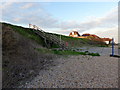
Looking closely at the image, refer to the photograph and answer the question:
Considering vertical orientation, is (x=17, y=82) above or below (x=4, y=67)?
below

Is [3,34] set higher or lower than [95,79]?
higher

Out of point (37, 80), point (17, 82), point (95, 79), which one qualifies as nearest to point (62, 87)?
point (37, 80)

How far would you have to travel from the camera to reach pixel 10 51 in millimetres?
6293

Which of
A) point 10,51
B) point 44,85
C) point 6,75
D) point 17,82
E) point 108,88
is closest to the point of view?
point 108,88

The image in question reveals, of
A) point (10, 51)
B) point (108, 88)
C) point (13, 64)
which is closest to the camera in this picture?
point (108, 88)

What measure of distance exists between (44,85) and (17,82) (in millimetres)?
1130

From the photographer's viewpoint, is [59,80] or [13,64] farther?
[13,64]

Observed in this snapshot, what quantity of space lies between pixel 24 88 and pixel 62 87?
52.2 inches

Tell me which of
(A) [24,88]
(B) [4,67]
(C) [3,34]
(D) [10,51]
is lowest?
(A) [24,88]

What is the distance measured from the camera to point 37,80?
417 cm

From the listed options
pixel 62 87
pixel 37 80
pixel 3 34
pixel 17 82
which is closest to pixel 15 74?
pixel 17 82

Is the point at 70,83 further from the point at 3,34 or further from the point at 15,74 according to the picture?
the point at 3,34

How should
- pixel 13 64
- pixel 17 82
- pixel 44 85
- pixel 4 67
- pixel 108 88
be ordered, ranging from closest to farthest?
pixel 108 88 → pixel 44 85 → pixel 17 82 → pixel 4 67 → pixel 13 64

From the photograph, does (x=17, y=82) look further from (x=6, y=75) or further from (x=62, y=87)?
(x=62, y=87)
